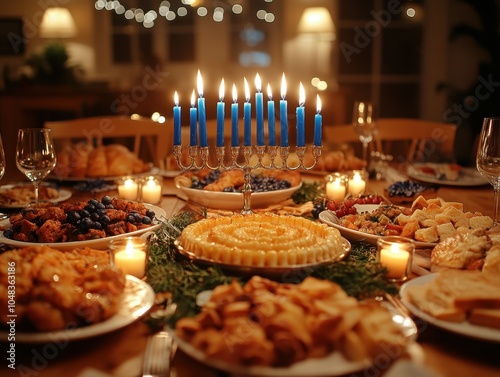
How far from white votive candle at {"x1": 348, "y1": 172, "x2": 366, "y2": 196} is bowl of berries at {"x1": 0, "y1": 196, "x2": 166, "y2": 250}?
1040 mm

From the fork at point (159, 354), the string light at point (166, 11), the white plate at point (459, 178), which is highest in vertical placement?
the string light at point (166, 11)

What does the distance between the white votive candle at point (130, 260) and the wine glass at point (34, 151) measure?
0.83m

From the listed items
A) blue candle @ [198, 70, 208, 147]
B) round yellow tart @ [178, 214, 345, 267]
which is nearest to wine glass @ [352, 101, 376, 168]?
blue candle @ [198, 70, 208, 147]

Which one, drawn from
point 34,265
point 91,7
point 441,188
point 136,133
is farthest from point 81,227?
point 91,7

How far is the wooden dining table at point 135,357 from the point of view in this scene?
1054 millimetres

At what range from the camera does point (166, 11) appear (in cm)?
852

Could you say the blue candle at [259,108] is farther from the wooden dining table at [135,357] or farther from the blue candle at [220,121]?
the wooden dining table at [135,357]

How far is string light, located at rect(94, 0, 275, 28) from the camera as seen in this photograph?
27.5ft

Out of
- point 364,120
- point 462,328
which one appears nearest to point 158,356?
point 462,328

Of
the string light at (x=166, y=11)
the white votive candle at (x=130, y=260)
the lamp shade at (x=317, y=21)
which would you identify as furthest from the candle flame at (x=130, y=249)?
the string light at (x=166, y=11)

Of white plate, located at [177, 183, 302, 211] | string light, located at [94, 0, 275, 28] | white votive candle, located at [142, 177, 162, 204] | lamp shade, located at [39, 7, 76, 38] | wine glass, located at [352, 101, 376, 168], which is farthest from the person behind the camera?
string light, located at [94, 0, 275, 28]

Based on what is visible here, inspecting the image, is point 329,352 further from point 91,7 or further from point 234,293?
point 91,7

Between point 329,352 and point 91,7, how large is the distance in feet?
28.5

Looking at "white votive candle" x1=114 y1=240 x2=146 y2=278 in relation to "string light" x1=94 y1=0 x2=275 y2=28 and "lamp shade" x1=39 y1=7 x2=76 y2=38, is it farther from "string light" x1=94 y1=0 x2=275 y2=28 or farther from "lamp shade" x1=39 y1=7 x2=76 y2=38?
"string light" x1=94 y1=0 x2=275 y2=28
